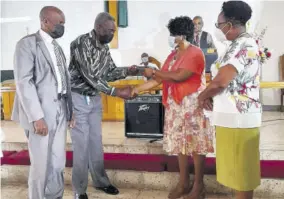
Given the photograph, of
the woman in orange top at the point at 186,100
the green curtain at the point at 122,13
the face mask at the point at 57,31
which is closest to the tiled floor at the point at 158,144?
the woman in orange top at the point at 186,100

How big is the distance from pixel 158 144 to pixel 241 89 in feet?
5.25

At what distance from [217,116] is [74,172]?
1348 mm

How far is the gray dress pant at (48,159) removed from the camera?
2.20 metres

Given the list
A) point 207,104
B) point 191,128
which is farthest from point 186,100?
point 207,104

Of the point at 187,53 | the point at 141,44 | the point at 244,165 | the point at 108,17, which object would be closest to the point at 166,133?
the point at 187,53

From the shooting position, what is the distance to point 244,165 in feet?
6.20

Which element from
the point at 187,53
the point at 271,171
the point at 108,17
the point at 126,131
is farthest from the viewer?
the point at 126,131

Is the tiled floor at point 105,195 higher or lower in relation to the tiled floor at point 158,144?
lower

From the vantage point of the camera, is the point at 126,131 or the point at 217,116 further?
the point at 126,131

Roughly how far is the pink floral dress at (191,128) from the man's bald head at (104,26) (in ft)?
2.47

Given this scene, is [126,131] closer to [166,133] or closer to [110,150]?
[110,150]

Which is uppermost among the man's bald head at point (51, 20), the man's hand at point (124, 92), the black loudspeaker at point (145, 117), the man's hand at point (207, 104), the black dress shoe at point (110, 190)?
the man's bald head at point (51, 20)

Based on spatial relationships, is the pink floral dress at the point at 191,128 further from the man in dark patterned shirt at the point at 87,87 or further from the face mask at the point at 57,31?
the face mask at the point at 57,31

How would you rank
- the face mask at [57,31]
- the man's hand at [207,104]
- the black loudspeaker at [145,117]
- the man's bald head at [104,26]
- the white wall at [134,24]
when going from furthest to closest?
1. the white wall at [134,24]
2. the black loudspeaker at [145,117]
3. the man's bald head at [104,26]
4. the face mask at [57,31]
5. the man's hand at [207,104]
